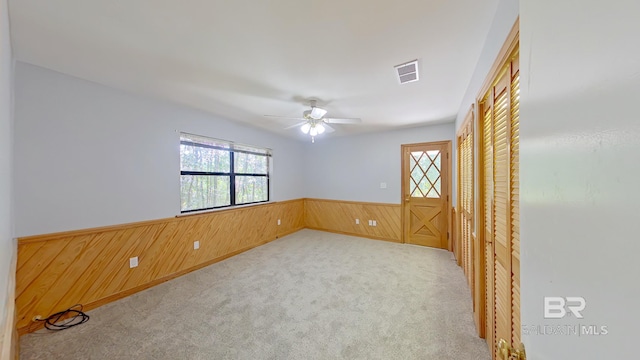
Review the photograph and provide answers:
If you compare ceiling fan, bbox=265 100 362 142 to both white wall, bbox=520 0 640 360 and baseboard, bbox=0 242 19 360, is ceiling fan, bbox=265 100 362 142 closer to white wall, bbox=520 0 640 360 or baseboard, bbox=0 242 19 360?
white wall, bbox=520 0 640 360

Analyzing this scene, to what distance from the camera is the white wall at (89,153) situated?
2051 millimetres

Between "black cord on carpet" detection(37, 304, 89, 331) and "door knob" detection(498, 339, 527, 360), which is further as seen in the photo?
"black cord on carpet" detection(37, 304, 89, 331)

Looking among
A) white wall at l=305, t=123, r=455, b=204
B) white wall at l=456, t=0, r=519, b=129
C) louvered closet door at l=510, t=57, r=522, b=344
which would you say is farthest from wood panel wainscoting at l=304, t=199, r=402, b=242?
louvered closet door at l=510, t=57, r=522, b=344

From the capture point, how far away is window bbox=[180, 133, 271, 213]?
10.9 ft

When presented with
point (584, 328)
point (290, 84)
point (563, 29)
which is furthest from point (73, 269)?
point (563, 29)

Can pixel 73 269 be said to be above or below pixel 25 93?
below

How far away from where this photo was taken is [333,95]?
105 inches

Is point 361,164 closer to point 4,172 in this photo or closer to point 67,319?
point 4,172

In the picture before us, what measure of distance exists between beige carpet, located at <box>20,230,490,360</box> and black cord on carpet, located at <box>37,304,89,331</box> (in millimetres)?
67

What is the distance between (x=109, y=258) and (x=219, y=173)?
178 centimetres

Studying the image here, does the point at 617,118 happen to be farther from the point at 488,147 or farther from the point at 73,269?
the point at 73,269

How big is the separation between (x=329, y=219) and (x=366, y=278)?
2.51m

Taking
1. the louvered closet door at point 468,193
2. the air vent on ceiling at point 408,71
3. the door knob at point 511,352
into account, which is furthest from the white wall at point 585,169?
the louvered closet door at point 468,193

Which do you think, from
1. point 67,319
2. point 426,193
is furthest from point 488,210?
point 67,319
